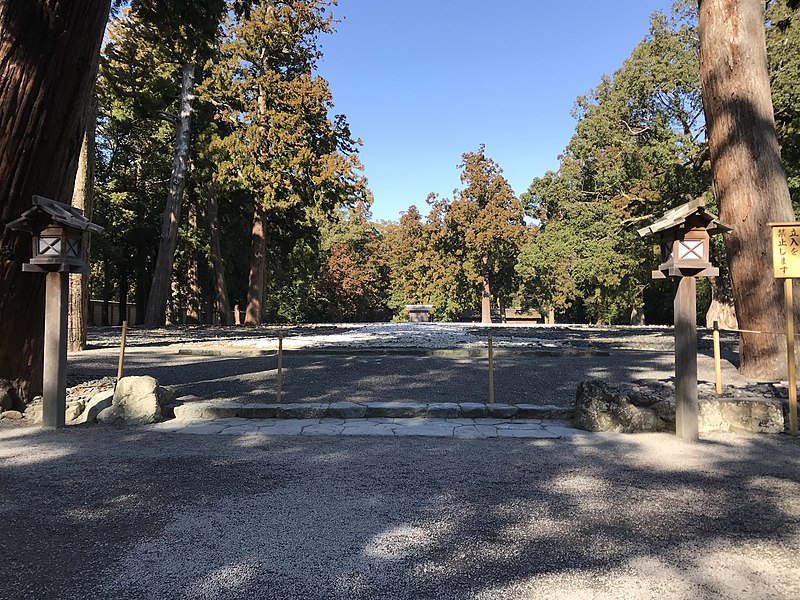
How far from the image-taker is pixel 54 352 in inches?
224

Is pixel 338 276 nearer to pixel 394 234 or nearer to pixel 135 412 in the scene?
pixel 394 234

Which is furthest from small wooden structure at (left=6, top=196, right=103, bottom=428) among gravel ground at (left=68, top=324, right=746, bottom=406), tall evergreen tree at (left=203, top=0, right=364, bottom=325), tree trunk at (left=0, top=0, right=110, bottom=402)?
tall evergreen tree at (left=203, top=0, right=364, bottom=325)

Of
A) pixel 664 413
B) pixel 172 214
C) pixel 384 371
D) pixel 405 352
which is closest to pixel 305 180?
pixel 172 214

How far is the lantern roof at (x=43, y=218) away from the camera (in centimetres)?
556

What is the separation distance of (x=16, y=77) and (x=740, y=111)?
9.57 m

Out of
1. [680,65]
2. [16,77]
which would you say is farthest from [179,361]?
[680,65]

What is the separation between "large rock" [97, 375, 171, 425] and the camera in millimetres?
6016

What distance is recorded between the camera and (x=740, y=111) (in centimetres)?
770

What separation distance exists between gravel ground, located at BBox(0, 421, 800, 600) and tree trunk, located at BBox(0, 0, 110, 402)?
1574 mm

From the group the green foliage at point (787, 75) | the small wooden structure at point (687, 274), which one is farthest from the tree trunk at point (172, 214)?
the green foliage at point (787, 75)

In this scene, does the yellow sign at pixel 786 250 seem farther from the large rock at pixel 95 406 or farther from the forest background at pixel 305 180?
the forest background at pixel 305 180

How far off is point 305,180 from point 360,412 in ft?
61.9

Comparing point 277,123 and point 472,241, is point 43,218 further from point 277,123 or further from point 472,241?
point 472,241

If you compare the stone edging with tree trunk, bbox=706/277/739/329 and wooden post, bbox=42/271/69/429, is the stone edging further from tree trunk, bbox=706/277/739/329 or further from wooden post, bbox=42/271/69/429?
tree trunk, bbox=706/277/739/329
